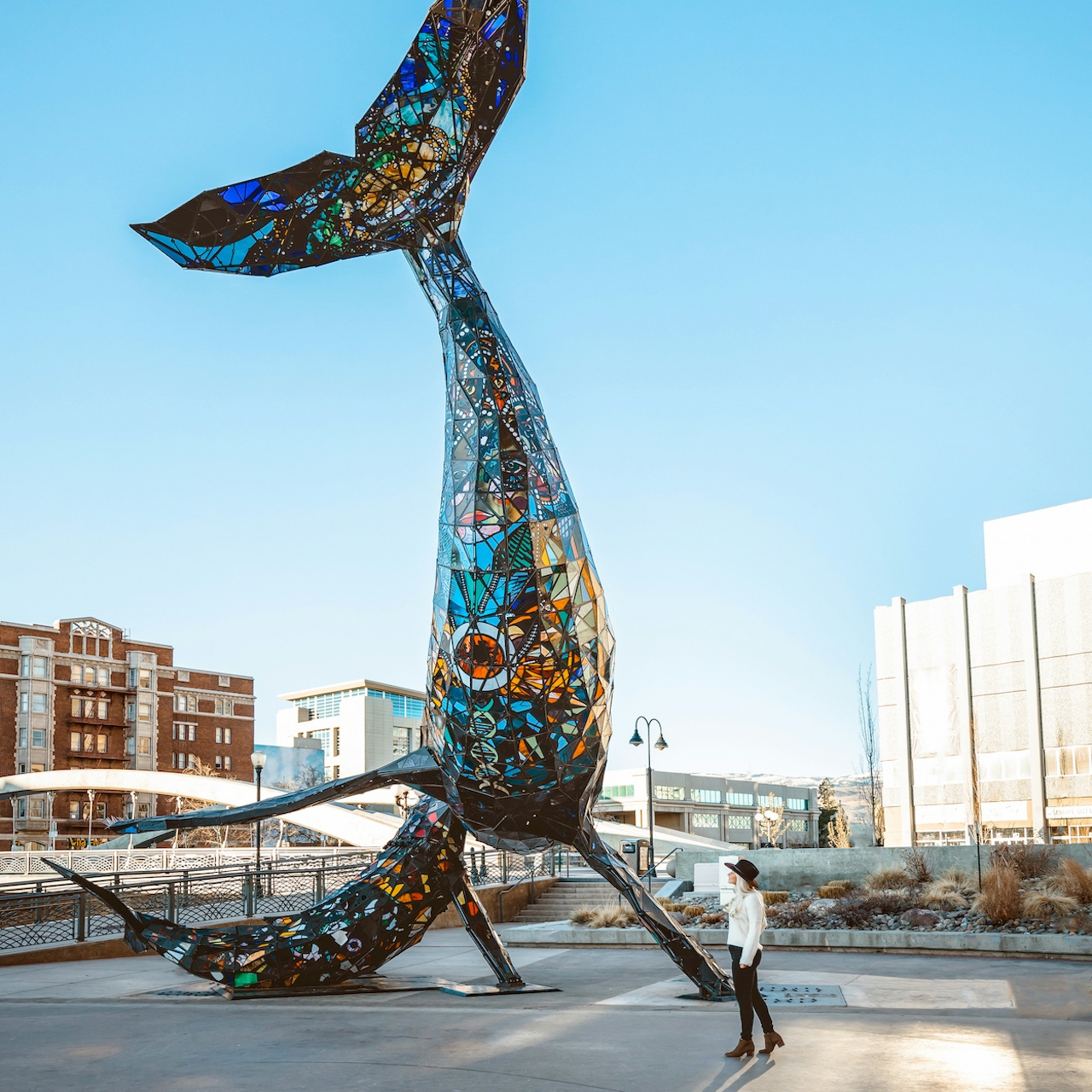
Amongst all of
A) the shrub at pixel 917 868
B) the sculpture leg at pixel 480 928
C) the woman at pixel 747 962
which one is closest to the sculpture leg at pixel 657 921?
the sculpture leg at pixel 480 928

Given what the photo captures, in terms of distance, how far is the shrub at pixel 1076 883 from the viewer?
1634 centimetres

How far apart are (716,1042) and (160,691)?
92316 mm

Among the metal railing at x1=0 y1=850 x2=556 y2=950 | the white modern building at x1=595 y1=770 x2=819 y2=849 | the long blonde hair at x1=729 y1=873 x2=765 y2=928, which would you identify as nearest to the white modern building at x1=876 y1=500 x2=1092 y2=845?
the metal railing at x1=0 y1=850 x2=556 y2=950

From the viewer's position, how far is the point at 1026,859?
19625 millimetres

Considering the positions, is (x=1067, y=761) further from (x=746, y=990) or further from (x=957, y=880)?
(x=746, y=990)

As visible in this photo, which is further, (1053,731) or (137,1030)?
(1053,731)

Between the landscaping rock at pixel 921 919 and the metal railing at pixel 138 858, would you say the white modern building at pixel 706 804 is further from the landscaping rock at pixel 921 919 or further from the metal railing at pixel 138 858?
the landscaping rock at pixel 921 919

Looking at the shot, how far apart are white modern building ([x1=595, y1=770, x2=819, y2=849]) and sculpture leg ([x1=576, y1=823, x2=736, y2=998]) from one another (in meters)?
81.1

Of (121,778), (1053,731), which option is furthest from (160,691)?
(1053,731)

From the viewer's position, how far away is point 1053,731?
152 feet

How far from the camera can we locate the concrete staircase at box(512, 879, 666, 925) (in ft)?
79.3

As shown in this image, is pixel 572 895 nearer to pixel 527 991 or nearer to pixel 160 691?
pixel 527 991

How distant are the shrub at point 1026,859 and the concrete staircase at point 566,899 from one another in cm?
792

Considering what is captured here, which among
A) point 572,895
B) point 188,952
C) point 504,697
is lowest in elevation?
point 572,895
